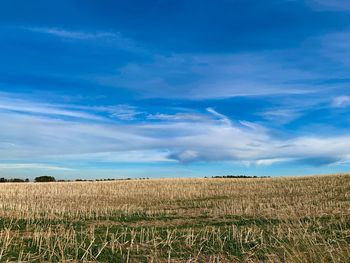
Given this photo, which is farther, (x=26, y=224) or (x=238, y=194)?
(x=238, y=194)

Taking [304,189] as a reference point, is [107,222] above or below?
below

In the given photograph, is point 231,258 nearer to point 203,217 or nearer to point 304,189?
point 203,217

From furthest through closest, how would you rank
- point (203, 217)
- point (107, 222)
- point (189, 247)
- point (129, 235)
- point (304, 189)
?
point (304, 189) < point (203, 217) < point (107, 222) < point (129, 235) < point (189, 247)

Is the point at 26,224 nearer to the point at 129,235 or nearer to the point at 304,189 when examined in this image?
the point at 129,235

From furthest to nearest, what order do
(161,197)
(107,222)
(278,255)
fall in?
1. (161,197)
2. (107,222)
3. (278,255)

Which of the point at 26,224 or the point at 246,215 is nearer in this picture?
the point at 26,224

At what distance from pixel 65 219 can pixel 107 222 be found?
2.52 metres

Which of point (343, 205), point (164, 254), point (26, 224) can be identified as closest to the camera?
point (164, 254)

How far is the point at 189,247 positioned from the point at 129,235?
3.81 metres

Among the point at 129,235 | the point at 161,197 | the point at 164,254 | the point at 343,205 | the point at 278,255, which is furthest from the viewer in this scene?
the point at 161,197

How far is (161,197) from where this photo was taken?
37312 millimetres

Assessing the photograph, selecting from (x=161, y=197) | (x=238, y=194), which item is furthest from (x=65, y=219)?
(x=238, y=194)

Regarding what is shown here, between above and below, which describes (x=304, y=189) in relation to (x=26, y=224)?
above

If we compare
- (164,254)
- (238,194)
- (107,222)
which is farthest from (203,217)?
(238,194)
